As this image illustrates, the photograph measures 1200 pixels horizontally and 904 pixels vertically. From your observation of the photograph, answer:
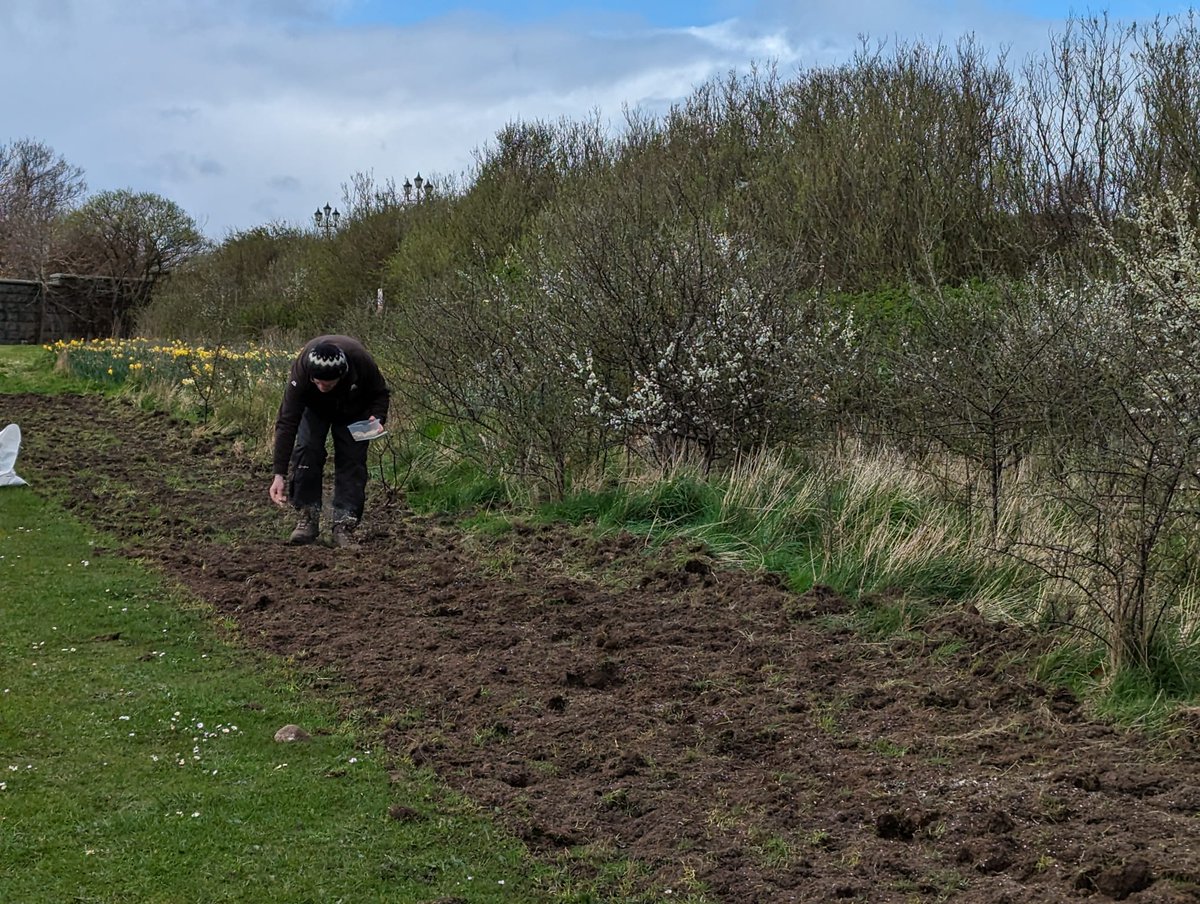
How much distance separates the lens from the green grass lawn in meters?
3.32

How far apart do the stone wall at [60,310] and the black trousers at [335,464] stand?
875 inches

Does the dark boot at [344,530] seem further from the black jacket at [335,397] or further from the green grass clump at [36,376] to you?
the green grass clump at [36,376]

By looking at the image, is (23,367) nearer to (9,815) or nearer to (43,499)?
(43,499)

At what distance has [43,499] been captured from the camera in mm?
9375

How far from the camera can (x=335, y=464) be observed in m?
7.88

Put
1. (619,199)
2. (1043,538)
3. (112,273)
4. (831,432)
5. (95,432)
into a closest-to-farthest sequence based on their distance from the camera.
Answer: (1043,538) < (831,432) < (619,199) < (95,432) < (112,273)

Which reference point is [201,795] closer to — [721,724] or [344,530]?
[721,724]

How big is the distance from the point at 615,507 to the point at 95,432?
25.8 ft

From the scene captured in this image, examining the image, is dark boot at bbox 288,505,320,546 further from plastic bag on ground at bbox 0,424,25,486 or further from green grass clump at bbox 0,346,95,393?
green grass clump at bbox 0,346,95,393

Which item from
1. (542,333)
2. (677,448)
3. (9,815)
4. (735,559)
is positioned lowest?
(9,815)

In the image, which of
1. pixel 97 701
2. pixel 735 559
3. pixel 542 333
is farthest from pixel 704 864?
pixel 542 333

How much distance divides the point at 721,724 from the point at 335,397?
14.2 ft

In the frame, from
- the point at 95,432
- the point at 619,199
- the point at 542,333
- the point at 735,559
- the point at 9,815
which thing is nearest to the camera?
the point at 9,815

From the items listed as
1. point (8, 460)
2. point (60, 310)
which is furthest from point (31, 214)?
point (8, 460)
